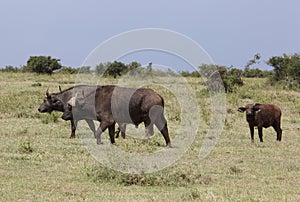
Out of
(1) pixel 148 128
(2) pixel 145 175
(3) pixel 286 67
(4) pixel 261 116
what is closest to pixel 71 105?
(1) pixel 148 128

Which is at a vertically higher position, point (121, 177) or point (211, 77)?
point (211, 77)

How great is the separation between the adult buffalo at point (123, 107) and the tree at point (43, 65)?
27.9 meters

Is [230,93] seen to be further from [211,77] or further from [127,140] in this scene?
[127,140]

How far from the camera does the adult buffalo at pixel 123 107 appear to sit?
47.4 ft

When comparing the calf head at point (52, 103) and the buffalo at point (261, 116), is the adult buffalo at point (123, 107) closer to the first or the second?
the calf head at point (52, 103)

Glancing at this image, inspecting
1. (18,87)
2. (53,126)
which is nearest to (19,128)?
(53,126)

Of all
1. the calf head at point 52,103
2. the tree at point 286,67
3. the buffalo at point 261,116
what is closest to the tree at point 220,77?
the tree at point 286,67

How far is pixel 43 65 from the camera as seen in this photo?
42.8m

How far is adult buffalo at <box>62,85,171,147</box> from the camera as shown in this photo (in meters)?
14.5

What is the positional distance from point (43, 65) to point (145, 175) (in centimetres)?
3404

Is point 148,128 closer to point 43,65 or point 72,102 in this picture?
point 72,102

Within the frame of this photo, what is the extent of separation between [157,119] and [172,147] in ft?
2.51

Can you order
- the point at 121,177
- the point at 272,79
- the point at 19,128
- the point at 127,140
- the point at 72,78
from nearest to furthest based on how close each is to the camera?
the point at 121,177, the point at 127,140, the point at 19,128, the point at 72,78, the point at 272,79

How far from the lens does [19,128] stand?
1800 centimetres
